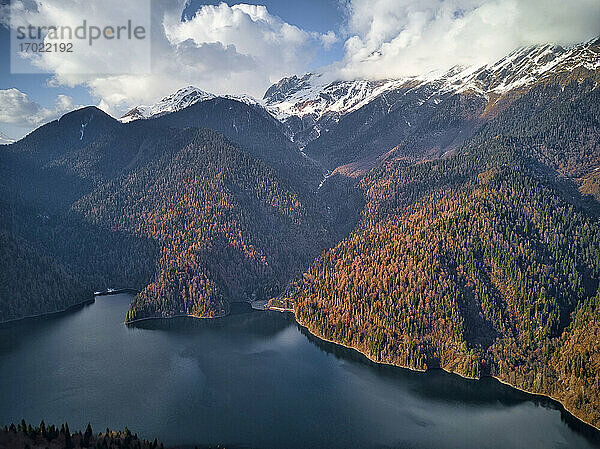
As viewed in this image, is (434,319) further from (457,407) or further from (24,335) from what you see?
(24,335)

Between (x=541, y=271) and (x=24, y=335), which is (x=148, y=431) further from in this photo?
(x=541, y=271)

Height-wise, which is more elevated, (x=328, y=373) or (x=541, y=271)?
Answer: (x=541, y=271)

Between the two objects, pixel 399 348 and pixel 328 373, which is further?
pixel 399 348

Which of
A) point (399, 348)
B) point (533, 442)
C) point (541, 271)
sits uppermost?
point (541, 271)

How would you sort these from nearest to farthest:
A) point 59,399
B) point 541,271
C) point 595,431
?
point 595,431
point 59,399
point 541,271

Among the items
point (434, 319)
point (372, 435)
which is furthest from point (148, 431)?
point (434, 319)

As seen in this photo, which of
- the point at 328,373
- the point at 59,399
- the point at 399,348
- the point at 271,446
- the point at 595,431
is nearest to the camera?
the point at 271,446

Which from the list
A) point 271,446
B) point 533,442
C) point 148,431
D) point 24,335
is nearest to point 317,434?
point 271,446
